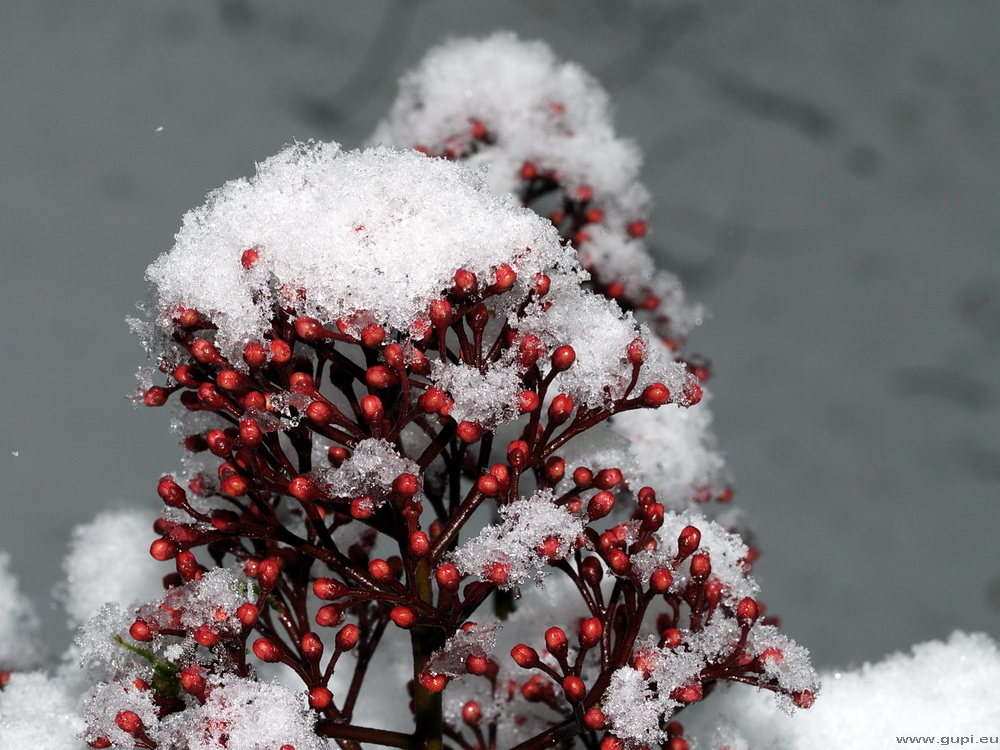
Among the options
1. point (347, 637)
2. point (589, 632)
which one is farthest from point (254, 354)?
point (589, 632)

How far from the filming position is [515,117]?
1.29m

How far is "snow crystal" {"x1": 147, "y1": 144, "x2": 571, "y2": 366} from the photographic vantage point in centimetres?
73

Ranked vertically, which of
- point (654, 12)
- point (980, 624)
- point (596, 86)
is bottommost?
point (980, 624)

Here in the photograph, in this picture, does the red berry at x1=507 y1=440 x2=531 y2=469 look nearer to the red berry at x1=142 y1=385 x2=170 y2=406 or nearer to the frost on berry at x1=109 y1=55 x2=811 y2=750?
the frost on berry at x1=109 y1=55 x2=811 y2=750

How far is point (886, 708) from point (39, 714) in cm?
86

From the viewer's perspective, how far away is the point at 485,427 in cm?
74

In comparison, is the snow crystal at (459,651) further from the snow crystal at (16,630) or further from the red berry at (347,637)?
the snow crystal at (16,630)

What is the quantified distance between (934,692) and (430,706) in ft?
1.90

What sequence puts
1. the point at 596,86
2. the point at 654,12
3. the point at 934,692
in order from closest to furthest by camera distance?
the point at 934,692, the point at 596,86, the point at 654,12

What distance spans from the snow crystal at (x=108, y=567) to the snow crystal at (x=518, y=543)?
51 centimetres

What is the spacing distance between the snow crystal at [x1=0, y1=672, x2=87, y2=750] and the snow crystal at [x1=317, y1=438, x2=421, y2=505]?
16.8 inches

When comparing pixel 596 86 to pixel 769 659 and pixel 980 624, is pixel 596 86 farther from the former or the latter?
pixel 980 624

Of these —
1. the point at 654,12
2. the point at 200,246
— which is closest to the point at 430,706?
the point at 200,246

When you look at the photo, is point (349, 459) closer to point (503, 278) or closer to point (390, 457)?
point (390, 457)
